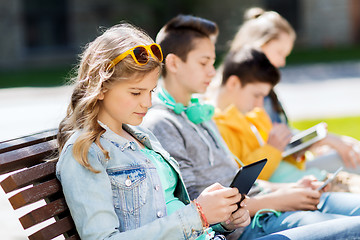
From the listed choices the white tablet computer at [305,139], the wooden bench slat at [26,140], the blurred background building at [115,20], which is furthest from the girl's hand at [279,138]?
the blurred background building at [115,20]

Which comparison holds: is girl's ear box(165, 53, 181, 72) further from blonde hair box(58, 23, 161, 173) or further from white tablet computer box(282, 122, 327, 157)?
white tablet computer box(282, 122, 327, 157)

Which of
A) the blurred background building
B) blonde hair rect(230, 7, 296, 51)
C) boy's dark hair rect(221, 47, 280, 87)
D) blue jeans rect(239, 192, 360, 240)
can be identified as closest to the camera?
blue jeans rect(239, 192, 360, 240)

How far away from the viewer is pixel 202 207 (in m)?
2.15

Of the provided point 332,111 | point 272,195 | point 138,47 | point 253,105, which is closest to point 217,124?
point 253,105

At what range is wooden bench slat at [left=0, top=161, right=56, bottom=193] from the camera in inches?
84.0

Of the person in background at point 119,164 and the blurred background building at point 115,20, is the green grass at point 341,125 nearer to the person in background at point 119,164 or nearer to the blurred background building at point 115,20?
the person in background at point 119,164

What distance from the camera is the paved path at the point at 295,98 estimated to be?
27.9ft

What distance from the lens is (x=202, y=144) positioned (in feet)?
9.65

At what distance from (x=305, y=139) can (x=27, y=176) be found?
217cm

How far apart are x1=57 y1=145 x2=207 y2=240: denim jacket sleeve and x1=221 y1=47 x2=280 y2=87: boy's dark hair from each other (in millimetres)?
1804

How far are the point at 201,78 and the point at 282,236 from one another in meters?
1.11

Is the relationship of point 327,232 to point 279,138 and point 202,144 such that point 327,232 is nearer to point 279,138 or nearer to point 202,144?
point 202,144

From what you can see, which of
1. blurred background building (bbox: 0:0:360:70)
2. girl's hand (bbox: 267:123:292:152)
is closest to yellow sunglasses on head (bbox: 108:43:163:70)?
girl's hand (bbox: 267:123:292:152)

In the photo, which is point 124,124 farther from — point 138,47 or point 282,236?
point 282,236
